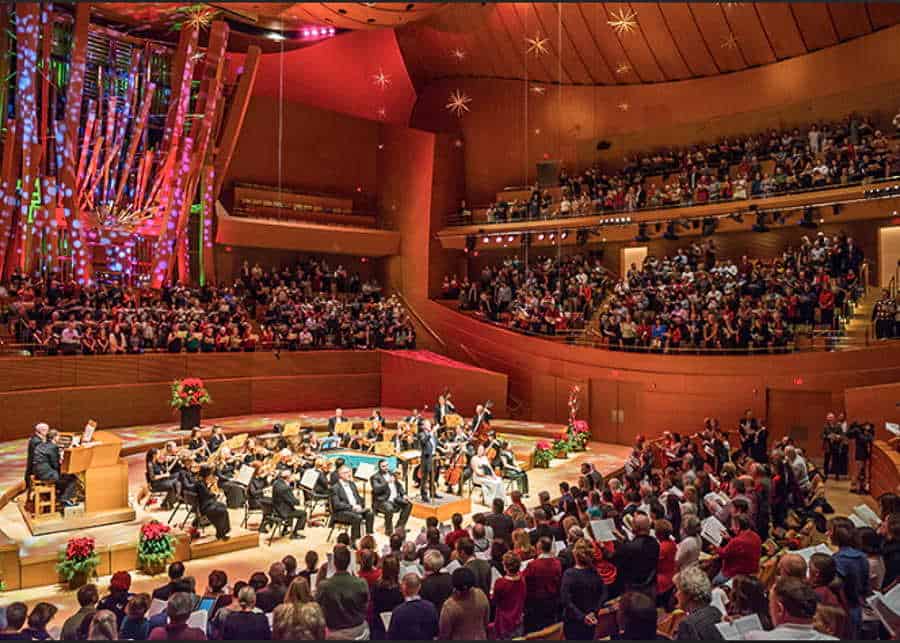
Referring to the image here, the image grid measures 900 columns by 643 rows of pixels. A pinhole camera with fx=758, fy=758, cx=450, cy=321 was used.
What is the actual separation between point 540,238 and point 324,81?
10.0 meters

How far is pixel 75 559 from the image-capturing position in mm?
8648

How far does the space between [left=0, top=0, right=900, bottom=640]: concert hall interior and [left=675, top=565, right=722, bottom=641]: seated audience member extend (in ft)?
0.08

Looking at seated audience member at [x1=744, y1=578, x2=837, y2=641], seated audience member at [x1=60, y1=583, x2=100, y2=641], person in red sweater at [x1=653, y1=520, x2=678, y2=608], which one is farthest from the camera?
person in red sweater at [x1=653, y1=520, x2=678, y2=608]

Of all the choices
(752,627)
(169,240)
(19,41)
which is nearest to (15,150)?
(19,41)

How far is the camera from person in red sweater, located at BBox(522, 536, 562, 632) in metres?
5.68

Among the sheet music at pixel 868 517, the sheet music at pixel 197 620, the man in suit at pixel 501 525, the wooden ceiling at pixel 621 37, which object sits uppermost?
the wooden ceiling at pixel 621 37

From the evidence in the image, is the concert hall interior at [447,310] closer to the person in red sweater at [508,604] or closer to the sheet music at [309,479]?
the person in red sweater at [508,604]

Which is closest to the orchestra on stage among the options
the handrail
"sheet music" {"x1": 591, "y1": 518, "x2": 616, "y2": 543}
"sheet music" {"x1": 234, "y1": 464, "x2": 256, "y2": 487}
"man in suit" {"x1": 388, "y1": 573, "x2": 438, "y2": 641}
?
"sheet music" {"x1": 234, "y1": 464, "x2": 256, "y2": 487}

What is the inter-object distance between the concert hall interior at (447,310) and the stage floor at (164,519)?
0.32ft

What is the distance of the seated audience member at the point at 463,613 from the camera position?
15.3ft

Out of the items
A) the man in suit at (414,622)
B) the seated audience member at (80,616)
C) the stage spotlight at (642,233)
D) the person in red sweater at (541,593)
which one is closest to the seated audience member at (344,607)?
the man in suit at (414,622)

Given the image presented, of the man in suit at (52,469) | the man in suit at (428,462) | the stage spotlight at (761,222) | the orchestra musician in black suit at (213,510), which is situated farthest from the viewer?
the stage spotlight at (761,222)

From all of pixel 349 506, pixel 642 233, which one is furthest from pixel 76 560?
pixel 642 233

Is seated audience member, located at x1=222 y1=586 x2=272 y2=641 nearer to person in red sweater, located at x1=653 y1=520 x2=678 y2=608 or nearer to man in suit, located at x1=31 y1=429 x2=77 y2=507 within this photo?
person in red sweater, located at x1=653 y1=520 x2=678 y2=608
